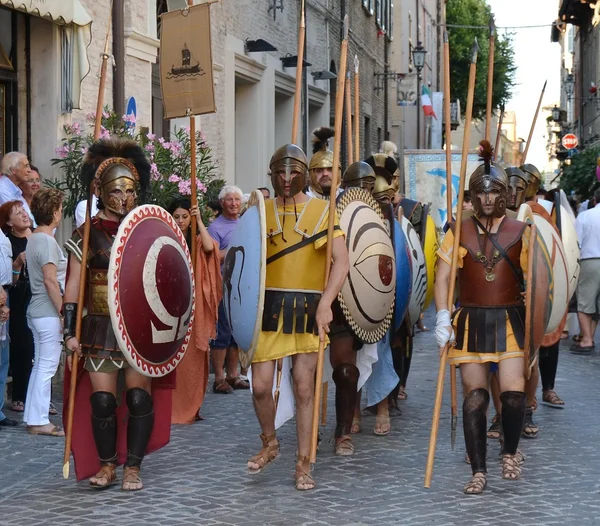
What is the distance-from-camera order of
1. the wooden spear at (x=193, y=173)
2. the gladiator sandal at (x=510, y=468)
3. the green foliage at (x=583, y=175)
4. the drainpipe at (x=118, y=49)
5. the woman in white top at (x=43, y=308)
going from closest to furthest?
1. the gladiator sandal at (x=510, y=468)
2. the wooden spear at (x=193, y=173)
3. the woman in white top at (x=43, y=308)
4. the drainpipe at (x=118, y=49)
5. the green foliage at (x=583, y=175)

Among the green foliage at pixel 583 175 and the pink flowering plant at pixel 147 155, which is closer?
the pink flowering plant at pixel 147 155

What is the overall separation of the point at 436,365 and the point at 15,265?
4.66 metres

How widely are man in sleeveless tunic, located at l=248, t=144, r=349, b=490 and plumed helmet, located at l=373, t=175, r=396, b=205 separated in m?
1.57

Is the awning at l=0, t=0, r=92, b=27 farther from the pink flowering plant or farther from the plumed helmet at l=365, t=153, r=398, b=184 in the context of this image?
the plumed helmet at l=365, t=153, r=398, b=184

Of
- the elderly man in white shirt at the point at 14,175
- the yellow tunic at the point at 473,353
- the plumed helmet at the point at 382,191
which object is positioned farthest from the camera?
the elderly man in white shirt at the point at 14,175

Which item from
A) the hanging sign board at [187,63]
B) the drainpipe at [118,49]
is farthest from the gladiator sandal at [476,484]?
the drainpipe at [118,49]

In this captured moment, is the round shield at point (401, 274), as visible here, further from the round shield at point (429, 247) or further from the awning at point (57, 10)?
the awning at point (57, 10)

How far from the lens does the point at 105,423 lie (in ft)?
20.7

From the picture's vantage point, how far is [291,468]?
6.85 metres

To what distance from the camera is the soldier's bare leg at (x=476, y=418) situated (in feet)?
20.5

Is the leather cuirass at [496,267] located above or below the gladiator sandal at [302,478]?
above

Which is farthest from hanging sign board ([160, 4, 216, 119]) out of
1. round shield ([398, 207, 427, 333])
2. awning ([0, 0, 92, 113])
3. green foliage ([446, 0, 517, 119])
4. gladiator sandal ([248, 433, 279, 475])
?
green foliage ([446, 0, 517, 119])

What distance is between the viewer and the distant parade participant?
6.29 meters

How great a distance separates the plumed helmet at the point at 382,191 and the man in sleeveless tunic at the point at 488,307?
1.62m
